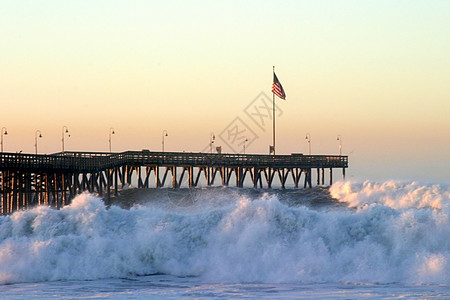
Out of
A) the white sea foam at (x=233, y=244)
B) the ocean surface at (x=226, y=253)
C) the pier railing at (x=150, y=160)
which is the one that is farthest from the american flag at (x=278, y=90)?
the ocean surface at (x=226, y=253)

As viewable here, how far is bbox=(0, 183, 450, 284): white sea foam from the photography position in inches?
1293

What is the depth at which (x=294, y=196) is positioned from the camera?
7300 centimetres

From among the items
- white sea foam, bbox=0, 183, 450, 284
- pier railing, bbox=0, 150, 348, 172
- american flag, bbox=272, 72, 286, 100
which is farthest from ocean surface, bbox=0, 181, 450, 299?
american flag, bbox=272, 72, 286, 100

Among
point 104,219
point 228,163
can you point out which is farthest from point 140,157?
point 104,219

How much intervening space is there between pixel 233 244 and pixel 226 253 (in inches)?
22.5

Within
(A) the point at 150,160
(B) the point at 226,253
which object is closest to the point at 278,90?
(A) the point at 150,160

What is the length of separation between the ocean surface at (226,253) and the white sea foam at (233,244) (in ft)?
0.13

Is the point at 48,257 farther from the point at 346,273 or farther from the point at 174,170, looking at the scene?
the point at 174,170

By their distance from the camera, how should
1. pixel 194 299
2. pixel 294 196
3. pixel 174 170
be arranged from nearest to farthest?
pixel 194 299 < pixel 294 196 < pixel 174 170

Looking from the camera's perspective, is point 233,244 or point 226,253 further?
point 233,244

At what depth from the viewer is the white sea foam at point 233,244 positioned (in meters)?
32.8

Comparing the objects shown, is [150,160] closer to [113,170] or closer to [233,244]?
[113,170]

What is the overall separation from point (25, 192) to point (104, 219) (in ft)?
72.2

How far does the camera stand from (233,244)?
3531 centimetres
